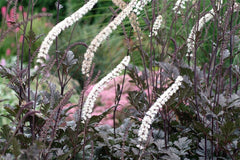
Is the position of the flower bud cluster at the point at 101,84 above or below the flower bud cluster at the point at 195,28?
below

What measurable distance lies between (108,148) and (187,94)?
1.22ft

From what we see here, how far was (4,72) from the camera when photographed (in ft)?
4.30

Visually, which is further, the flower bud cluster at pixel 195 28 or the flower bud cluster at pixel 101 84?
the flower bud cluster at pixel 195 28

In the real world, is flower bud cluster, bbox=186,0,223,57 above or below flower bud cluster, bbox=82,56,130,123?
above

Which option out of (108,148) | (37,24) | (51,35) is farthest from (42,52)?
(37,24)

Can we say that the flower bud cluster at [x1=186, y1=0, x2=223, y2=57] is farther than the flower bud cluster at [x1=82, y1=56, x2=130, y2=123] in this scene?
Yes

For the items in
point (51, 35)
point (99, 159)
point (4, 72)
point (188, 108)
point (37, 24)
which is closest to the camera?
point (51, 35)

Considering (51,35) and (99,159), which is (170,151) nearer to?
(99,159)

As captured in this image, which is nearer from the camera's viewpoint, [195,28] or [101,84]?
[101,84]

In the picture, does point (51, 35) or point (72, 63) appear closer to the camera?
point (51, 35)

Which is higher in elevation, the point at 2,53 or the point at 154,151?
the point at 2,53

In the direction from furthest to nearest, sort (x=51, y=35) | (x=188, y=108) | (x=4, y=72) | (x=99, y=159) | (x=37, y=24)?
(x=37, y=24)
(x=188, y=108)
(x=99, y=159)
(x=4, y=72)
(x=51, y=35)

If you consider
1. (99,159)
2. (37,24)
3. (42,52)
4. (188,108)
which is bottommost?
(99,159)

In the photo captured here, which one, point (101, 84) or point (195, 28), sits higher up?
point (195, 28)
